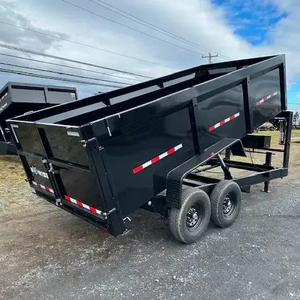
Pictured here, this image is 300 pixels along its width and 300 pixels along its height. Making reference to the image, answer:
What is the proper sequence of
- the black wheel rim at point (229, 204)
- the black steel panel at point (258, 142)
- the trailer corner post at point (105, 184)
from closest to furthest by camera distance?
the trailer corner post at point (105, 184), the black wheel rim at point (229, 204), the black steel panel at point (258, 142)

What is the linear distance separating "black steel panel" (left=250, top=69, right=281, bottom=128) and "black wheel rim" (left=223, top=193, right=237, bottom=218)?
1.41 meters

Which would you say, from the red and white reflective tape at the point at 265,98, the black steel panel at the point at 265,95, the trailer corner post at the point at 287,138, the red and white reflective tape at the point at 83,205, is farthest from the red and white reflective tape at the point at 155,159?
the trailer corner post at the point at 287,138

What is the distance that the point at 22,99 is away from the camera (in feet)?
24.9

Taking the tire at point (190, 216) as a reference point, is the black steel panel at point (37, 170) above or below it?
above

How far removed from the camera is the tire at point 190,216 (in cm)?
341

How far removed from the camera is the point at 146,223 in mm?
4336

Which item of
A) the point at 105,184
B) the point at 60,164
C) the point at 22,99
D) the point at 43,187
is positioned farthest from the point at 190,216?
the point at 22,99

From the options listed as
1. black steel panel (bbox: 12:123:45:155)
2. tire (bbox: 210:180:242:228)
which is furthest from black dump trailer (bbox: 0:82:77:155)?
tire (bbox: 210:180:242:228)

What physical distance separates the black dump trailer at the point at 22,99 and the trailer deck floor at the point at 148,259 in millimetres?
3736

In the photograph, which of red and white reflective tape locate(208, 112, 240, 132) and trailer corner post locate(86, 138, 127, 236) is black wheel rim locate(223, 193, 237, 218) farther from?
trailer corner post locate(86, 138, 127, 236)

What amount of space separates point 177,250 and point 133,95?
2.74 m

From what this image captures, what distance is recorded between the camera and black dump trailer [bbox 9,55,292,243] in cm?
292

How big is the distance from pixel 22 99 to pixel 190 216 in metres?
5.99

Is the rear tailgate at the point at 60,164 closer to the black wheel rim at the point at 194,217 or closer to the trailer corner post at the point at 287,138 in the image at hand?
the black wheel rim at the point at 194,217
